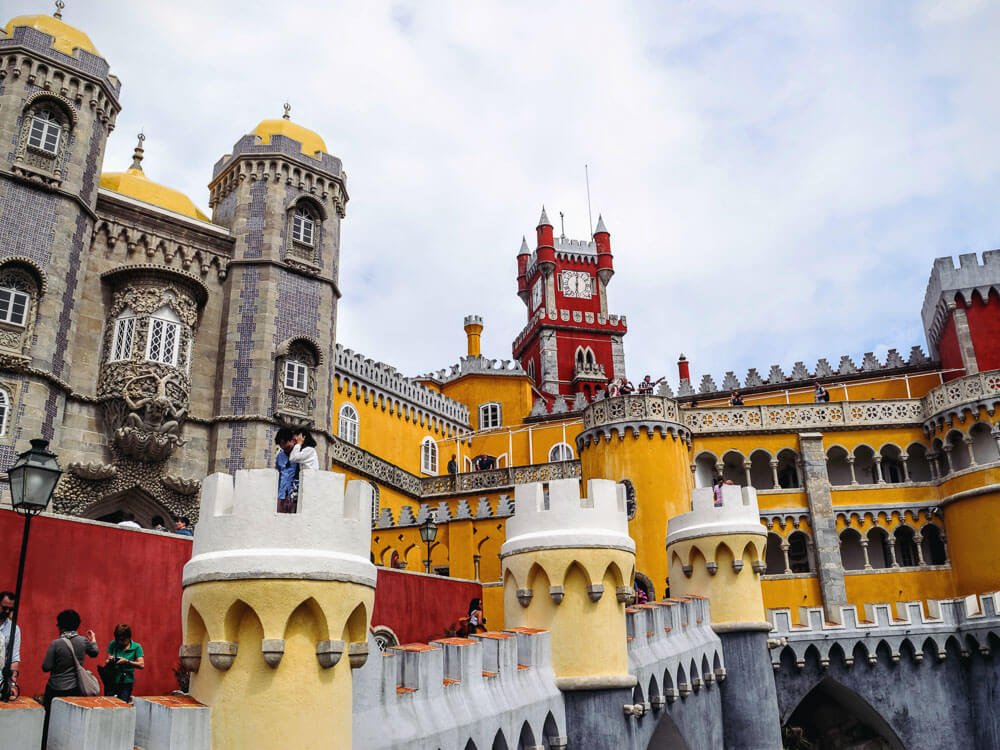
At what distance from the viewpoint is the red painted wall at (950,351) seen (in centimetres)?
3625

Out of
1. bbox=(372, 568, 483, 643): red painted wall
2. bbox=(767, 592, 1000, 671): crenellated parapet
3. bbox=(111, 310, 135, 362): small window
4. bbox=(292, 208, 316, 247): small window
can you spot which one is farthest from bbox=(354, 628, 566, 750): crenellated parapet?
bbox=(292, 208, 316, 247): small window

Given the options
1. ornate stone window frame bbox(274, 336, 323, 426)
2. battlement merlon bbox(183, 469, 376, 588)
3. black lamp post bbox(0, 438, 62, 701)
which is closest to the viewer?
battlement merlon bbox(183, 469, 376, 588)

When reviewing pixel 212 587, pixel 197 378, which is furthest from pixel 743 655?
pixel 197 378

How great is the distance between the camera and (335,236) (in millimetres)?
27875

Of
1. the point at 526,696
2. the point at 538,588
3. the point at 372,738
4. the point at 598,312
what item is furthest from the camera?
the point at 598,312

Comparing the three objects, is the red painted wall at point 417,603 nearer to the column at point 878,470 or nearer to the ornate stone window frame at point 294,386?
the ornate stone window frame at point 294,386

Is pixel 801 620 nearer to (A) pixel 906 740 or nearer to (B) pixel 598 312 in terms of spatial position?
(A) pixel 906 740

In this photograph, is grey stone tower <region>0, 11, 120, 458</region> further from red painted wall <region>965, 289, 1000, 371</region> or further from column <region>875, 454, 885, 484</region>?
red painted wall <region>965, 289, 1000, 371</region>

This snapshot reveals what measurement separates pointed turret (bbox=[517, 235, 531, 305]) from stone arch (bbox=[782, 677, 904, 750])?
45.3 m

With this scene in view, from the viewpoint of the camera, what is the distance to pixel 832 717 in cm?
2641

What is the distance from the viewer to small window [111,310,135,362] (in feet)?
Result: 73.8

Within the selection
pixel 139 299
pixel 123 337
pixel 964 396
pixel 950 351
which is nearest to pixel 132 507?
pixel 123 337

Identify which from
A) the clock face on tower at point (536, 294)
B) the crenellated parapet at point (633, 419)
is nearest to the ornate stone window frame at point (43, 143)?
the crenellated parapet at point (633, 419)

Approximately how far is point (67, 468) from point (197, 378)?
4385 mm
